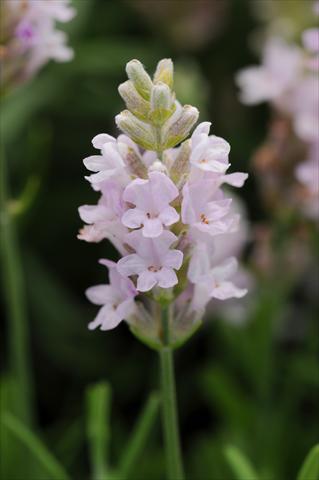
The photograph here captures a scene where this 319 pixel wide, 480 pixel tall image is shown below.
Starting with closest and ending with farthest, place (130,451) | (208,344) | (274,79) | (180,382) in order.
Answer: (130,451)
(274,79)
(180,382)
(208,344)

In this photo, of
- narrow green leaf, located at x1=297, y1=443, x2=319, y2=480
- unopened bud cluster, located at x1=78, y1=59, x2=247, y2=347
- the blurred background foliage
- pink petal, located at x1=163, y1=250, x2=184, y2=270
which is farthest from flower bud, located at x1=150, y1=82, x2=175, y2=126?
the blurred background foliage

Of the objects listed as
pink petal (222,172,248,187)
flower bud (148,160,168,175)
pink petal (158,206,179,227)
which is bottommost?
pink petal (158,206,179,227)

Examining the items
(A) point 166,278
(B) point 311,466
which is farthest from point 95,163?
(B) point 311,466

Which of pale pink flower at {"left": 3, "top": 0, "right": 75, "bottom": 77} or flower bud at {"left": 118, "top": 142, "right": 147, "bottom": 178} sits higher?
pale pink flower at {"left": 3, "top": 0, "right": 75, "bottom": 77}

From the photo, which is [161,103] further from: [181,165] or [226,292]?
[226,292]

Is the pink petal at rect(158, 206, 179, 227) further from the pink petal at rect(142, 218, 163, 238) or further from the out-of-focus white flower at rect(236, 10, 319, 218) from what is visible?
the out-of-focus white flower at rect(236, 10, 319, 218)

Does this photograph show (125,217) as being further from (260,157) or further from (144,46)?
(144,46)

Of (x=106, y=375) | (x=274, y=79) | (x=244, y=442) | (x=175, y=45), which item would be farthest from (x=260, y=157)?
(x=175, y=45)
